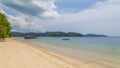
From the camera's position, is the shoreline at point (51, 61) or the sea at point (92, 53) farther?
the sea at point (92, 53)

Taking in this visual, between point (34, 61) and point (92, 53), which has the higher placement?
point (34, 61)

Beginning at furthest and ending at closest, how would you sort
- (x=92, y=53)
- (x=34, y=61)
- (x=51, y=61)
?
1. (x=92, y=53)
2. (x=51, y=61)
3. (x=34, y=61)

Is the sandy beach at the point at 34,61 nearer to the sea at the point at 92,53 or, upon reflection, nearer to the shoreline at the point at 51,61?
the shoreline at the point at 51,61

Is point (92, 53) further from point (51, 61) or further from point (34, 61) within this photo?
point (34, 61)

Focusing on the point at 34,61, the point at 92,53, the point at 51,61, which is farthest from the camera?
the point at 92,53

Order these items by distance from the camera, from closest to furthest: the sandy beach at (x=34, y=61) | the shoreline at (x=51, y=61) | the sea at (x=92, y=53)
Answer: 1. the sandy beach at (x=34, y=61)
2. the shoreline at (x=51, y=61)
3. the sea at (x=92, y=53)

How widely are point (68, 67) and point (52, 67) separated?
1039 millimetres

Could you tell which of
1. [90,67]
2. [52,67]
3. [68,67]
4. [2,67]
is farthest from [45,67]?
[90,67]

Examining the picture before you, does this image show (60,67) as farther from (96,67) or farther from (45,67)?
(96,67)

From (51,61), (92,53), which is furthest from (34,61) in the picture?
(92,53)

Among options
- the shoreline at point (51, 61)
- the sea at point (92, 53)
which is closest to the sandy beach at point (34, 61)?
the shoreline at point (51, 61)

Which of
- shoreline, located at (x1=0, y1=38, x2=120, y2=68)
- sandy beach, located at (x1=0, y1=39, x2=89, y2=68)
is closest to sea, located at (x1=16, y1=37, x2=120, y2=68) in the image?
shoreline, located at (x1=0, y1=38, x2=120, y2=68)

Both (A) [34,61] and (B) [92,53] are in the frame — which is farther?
(B) [92,53]

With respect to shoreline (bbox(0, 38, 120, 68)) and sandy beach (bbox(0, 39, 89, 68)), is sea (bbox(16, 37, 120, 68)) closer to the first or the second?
shoreline (bbox(0, 38, 120, 68))
